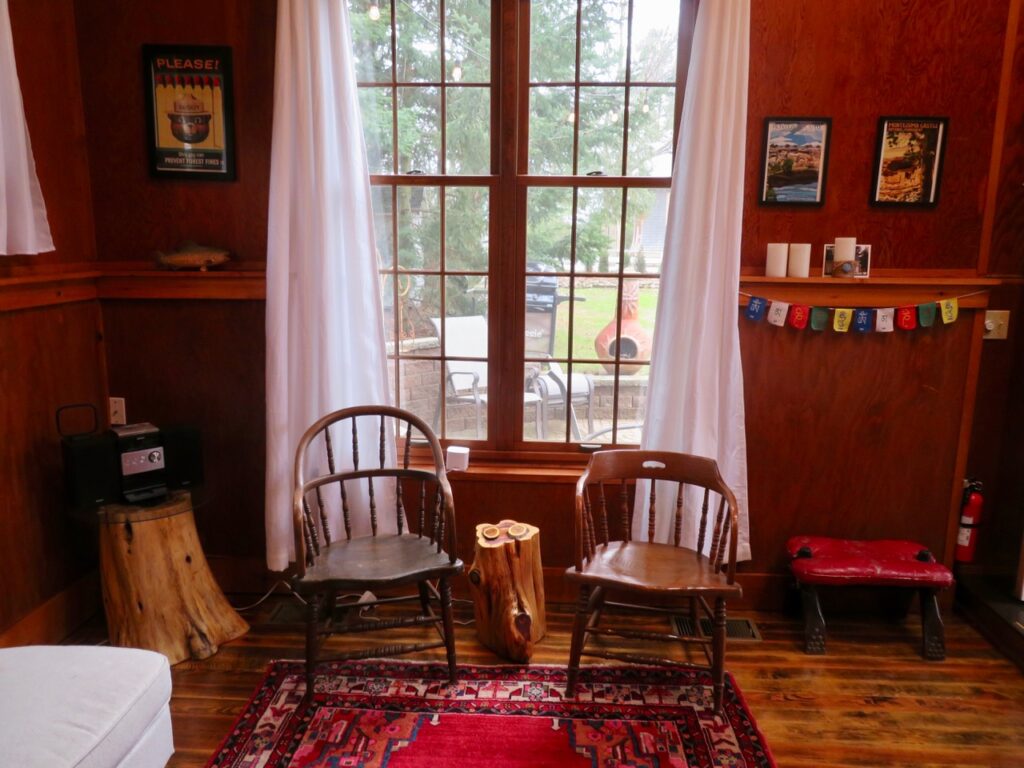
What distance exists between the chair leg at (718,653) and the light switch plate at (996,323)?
64.3 inches

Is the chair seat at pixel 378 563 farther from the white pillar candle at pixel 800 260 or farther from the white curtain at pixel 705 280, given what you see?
the white pillar candle at pixel 800 260

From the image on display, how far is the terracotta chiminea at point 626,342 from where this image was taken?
294 centimetres

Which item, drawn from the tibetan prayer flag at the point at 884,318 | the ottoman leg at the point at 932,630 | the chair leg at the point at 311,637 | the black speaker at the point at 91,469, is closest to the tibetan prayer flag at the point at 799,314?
the tibetan prayer flag at the point at 884,318

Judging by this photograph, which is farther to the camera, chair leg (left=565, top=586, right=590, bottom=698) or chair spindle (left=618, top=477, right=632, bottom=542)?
chair spindle (left=618, top=477, right=632, bottom=542)

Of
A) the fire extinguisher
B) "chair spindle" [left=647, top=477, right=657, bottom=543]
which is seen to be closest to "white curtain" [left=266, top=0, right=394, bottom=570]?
"chair spindle" [left=647, top=477, right=657, bottom=543]

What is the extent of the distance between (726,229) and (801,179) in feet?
1.27

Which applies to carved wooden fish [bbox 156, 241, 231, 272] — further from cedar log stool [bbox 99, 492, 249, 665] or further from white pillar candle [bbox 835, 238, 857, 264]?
white pillar candle [bbox 835, 238, 857, 264]

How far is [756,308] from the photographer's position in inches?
108

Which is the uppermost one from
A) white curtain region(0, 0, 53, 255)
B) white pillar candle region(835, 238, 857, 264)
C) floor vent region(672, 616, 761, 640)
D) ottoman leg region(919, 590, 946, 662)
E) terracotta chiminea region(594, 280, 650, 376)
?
white curtain region(0, 0, 53, 255)

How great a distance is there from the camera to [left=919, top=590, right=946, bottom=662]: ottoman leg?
8.70 ft

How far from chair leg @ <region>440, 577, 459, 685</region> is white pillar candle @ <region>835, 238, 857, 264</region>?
183cm

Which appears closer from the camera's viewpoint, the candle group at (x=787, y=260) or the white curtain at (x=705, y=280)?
the white curtain at (x=705, y=280)

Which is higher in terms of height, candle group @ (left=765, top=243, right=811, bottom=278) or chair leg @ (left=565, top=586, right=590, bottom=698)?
candle group @ (left=765, top=243, right=811, bottom=278)

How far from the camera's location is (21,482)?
2.52m
